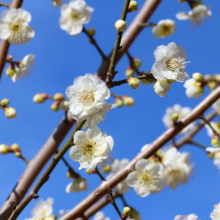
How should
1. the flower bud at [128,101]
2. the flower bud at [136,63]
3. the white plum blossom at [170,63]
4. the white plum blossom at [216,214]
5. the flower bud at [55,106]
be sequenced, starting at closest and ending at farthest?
the white plum blossom at [170,63], the white plum blossom at [216,214], the flower bud at [55,106], the flower bud at [128,101], the flower bud at [136,63]

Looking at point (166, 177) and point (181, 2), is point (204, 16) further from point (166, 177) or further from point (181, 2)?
point (166, 177)

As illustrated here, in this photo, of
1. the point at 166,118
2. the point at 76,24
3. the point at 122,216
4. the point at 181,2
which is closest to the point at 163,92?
the point at 122,216

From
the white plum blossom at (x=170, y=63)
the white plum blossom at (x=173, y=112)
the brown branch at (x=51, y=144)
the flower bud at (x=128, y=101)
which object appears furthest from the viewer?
the white plum blossom at (x=173, y=112)

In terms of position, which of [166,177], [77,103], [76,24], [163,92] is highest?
[76,24]

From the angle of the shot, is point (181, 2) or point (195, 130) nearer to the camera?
point (181, 2)

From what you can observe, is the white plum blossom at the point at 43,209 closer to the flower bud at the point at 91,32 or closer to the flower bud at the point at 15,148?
the flower bud at the point at 15,148

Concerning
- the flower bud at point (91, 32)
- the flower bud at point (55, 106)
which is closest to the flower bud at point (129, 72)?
the flower bud at point (91, 32)
